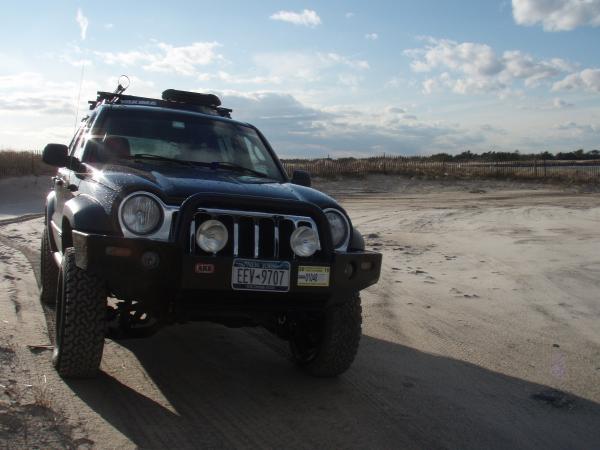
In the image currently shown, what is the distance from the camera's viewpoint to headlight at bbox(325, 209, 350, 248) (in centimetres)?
422

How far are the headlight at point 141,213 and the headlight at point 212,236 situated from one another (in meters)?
0.26

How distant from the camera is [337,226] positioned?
4.25 metres

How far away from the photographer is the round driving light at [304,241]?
3907mm

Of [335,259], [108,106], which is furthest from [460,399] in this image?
[108,106]

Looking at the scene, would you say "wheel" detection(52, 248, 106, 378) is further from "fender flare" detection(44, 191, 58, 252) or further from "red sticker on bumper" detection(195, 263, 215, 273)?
"fender flare" detection(44, 191, 58, 252)

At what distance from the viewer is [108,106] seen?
547cm

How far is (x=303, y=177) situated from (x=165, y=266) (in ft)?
6.78

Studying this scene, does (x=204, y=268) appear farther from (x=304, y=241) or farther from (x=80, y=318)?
(x=80, y=318)

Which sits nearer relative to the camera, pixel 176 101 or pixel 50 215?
pixel 50 215

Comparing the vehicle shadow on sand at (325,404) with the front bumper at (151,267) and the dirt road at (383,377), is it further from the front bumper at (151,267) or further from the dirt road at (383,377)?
the front bumper at (151,267)

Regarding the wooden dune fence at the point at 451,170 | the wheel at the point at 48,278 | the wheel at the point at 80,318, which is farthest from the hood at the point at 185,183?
the wooden dune fence at the point at 451,170

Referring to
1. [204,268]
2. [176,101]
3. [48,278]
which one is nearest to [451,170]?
[176,101]

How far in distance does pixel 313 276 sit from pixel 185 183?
0.98 metres

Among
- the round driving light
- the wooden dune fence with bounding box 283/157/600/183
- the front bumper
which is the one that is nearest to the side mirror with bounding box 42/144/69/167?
the front bumper
